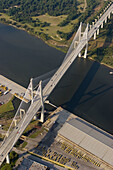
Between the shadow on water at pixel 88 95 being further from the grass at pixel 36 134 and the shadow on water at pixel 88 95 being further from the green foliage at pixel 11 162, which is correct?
the green foliage at pixel 11 162

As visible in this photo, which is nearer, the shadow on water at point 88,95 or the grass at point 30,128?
the grass at point 30,128

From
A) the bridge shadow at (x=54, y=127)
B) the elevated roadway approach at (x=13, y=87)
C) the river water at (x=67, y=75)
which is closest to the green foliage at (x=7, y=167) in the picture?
the bridge shadow at (x=54, y=127)

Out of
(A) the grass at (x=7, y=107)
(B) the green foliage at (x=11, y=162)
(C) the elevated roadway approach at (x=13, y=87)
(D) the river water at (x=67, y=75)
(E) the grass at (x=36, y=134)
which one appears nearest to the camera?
(B) the green foliage at (x=11, y=162)

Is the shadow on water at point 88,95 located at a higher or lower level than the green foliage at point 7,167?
higher

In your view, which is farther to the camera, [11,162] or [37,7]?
[37,7]

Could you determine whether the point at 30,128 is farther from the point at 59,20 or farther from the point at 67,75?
the point at 59,20

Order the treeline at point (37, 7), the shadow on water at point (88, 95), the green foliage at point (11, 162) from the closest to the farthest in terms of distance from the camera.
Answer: the green foliage at point (11, 162) < the shadow on water at point (88, 95) < the treeline at point (37, 7)

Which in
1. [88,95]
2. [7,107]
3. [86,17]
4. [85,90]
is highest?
[86,17]

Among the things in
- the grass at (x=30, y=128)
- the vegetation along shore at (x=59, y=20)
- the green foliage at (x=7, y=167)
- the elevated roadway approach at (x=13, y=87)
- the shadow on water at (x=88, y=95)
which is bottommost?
the green foliage at (x=7, y=167)

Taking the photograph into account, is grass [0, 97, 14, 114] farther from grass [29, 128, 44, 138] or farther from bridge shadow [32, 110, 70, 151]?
bridge shadow [32, 110, 70, 151]

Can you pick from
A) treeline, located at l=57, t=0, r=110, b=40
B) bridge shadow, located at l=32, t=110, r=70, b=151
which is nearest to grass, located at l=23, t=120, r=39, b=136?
bridge shadow, located at l=32, t=110, r=70, b=151

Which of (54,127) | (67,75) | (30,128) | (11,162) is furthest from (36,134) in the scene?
(67,75)
